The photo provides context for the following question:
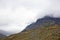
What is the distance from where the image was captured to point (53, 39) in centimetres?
8988

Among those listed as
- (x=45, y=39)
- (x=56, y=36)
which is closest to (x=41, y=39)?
(x=45, y=39)

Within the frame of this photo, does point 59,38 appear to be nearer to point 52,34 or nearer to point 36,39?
point 52,34

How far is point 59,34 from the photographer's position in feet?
310

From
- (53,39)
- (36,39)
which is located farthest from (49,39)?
(36,39)

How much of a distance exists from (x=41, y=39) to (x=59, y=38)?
37.7 feet

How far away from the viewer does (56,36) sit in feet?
303

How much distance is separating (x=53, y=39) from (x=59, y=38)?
3.93m

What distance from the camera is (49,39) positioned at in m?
92.6

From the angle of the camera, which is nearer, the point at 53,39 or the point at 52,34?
the point at 53,39

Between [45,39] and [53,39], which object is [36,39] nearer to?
[45,39]

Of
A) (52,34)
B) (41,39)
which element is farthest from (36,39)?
(52,34)

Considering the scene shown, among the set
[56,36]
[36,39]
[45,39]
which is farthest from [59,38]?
[36,39]

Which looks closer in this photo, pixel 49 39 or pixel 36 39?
pixel 49 39

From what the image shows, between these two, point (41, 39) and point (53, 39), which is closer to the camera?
point (53, 39)
